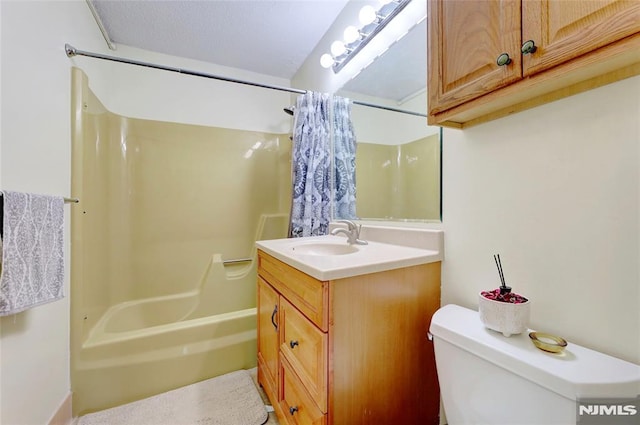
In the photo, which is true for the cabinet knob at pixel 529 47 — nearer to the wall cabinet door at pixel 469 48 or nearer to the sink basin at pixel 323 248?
the wall cabinet door at pixel 469 48

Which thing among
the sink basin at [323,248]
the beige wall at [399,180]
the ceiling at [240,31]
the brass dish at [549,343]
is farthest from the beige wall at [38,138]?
the brass dish at [549,343]

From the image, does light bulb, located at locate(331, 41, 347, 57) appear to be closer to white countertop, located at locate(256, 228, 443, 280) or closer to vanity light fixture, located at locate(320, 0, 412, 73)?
vanity light fixture, located at locate(320, 0, 412, 73)

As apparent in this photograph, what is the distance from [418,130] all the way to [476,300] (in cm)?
73

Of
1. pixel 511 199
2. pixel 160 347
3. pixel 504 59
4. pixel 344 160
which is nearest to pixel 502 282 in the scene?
pixel 511 199

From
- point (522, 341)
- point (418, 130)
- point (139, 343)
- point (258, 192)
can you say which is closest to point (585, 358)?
point (522, 341)

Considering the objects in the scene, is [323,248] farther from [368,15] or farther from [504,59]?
[368,15]

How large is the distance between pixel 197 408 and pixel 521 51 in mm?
1897

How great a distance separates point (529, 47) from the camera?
537mm

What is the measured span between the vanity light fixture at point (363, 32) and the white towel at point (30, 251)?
1613mm

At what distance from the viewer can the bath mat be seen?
3.94 ft

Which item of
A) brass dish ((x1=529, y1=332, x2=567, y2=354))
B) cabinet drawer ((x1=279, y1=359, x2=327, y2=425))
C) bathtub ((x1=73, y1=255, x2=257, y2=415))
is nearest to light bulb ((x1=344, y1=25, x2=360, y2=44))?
brass dish ((x1=529, y1=332, x2=567, y2=354))

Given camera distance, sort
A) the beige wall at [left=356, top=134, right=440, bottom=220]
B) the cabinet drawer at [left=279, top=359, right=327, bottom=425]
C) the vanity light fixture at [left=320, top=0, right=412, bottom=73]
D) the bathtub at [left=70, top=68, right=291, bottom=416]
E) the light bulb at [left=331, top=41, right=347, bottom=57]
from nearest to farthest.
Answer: the cabinet drawer at [left=279, top=359, right=327, bottom=425] < the beige wall at [left=356, top=134, right=440, bottom=220] < the vanity light fixture at [left=320, top=0, right=412, bottom=73] < the bathtub at [left=70, top=68, right=291, bottom=416] < the light bulb at [left=331, top=41, right=347, bottom=57]

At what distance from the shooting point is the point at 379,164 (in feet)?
4.52

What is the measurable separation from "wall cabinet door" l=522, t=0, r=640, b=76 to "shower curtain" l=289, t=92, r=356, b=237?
1.04m
